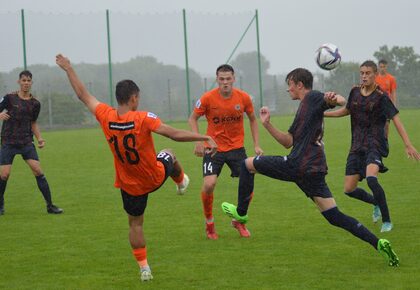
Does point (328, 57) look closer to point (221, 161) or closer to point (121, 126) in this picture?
point (221, 161)

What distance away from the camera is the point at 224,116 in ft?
32.3

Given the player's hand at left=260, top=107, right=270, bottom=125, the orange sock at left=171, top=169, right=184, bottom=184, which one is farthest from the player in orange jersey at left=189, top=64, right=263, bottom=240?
the player's hand at left=260, top=107, right=270, bottom=125

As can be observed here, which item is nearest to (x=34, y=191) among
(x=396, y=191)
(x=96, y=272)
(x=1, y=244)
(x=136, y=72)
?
(x=1, y=244)

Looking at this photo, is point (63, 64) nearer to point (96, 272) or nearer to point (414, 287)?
point (96, 272)

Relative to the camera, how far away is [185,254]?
28.2 feet

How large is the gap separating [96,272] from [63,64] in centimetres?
210

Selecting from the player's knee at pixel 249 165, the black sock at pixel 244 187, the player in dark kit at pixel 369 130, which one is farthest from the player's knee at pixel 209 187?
the player in dark kit at pixel 369 130

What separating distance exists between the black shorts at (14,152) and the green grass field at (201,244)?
88 centimetres

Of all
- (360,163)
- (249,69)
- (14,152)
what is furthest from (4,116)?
(249,69)

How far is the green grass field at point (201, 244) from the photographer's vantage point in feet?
24.1

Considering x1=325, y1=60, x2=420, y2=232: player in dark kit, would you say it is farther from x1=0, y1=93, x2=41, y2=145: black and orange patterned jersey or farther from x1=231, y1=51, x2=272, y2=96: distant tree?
x1=231, y1=51, x2=272, y2=96: distant tree

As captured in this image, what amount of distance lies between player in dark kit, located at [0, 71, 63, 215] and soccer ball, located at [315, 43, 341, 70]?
16.3 feet

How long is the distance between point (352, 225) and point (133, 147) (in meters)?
2.31

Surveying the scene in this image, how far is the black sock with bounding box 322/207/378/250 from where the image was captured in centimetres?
758
